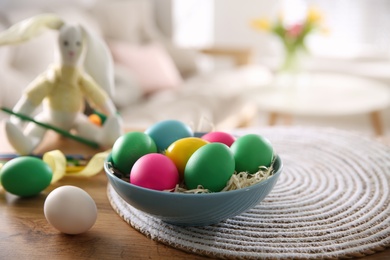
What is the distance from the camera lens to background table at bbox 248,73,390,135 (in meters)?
2.29

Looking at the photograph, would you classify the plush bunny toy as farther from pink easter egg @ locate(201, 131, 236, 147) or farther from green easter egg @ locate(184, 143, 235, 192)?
green easter egg @ locate(184, 143, 235, 192)

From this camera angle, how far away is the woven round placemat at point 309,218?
0.69 m

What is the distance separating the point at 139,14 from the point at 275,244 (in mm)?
2503

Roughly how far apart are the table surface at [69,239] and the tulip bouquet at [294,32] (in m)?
1.96

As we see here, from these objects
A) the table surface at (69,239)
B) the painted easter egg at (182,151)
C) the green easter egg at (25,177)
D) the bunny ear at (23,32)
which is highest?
the bunny ear at (23,32)

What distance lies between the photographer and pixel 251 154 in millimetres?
759

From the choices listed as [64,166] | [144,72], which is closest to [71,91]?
[64,166]

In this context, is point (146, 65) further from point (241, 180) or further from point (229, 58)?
point (241, 180)

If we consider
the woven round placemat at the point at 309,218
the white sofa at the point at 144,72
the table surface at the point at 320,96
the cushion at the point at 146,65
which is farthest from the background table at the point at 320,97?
the woven round placemat at the point at 309,218

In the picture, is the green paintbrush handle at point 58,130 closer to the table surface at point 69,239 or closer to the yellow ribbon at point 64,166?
the yellow ribbon at point 64,166

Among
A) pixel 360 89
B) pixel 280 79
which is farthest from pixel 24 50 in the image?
pixel 360 89

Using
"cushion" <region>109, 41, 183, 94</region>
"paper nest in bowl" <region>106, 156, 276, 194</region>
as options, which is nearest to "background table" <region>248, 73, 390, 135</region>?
"cushion" <region>109, 41, 183, 94</region>

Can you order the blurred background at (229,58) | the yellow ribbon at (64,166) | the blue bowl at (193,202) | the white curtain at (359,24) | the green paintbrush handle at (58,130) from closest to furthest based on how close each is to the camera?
1. the blue bowl at (193,202)
2. the yellow ribbon at (64,166)
3. the green paintbrush handle at (58,130)
4. the blurred background at (229,58)
5. the white curtain at (359,24)

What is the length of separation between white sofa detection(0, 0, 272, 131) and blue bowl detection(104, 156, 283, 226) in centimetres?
111
